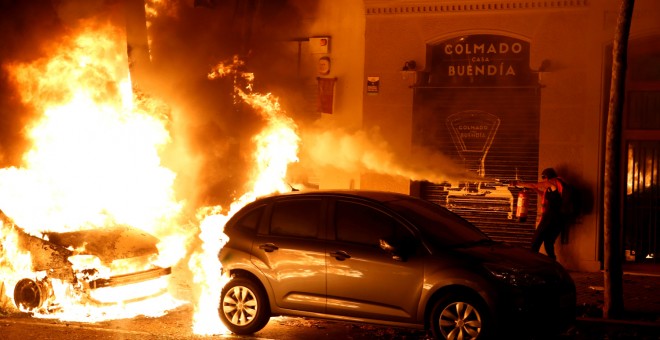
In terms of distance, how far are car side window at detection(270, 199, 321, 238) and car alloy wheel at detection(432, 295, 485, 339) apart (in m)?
1.62

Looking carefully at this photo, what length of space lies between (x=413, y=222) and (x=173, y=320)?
127 inches

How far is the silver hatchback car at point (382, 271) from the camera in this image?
7906 millimetres

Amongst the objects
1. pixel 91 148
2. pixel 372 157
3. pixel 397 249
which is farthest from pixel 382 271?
pixel 91 148

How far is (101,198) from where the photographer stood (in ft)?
43.5

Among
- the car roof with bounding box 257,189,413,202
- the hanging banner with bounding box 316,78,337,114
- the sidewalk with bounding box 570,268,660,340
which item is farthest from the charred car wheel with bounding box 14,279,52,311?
the hanging banner with bounding box 316,78,337,114

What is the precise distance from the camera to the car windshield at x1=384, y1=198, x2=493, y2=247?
846cm

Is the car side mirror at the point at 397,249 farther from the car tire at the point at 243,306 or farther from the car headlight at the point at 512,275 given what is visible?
the car tire at the point at 243,306

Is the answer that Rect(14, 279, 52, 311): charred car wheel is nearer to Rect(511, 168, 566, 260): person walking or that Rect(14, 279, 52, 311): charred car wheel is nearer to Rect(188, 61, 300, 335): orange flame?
Rect(188, 61, 300, 335): orange flame

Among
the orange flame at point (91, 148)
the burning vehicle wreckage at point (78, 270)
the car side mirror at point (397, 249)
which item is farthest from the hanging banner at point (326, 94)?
the car side mirror at point (397, 249)

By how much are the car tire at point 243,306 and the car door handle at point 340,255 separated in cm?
99

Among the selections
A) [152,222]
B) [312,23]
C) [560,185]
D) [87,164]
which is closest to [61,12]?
[87,164]

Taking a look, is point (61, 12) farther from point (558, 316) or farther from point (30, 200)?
point (558, 316)

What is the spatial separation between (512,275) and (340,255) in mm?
1748

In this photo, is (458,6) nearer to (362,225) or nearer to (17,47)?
(362,225)
